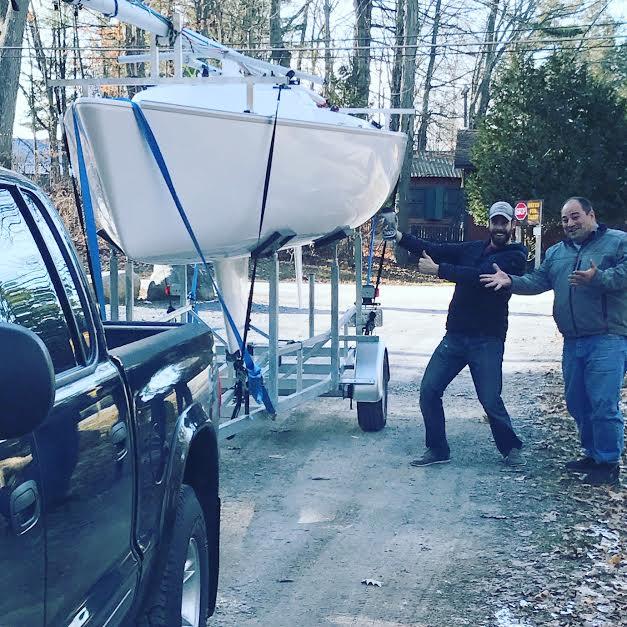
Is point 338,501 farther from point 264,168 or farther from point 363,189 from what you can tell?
point 363,189

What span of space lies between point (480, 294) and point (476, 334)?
0.30 meters

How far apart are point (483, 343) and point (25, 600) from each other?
5341 millimetres

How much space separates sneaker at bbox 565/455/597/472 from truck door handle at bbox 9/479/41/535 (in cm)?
522

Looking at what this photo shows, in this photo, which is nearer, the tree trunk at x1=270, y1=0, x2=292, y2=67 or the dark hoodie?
the dark hoodie

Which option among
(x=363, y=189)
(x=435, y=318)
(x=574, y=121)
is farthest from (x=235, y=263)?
(x=574, y=121)

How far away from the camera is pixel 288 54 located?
3622 cm

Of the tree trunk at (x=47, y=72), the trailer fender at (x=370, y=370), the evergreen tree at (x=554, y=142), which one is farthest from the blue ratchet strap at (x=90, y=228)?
the tree trunk at (x=47, y=72)

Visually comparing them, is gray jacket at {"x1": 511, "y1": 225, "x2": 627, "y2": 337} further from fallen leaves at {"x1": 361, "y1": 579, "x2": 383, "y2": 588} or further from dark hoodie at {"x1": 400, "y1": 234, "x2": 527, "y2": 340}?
fallen leaves at {"x1": 361, "y1": 579, "x2": 383, "y2": 588}

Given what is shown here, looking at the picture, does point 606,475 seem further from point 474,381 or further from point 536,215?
point 536,215

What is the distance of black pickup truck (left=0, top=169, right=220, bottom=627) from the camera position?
2.06 meters

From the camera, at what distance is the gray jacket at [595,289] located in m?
6.50

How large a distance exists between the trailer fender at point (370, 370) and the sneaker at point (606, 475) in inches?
76.4

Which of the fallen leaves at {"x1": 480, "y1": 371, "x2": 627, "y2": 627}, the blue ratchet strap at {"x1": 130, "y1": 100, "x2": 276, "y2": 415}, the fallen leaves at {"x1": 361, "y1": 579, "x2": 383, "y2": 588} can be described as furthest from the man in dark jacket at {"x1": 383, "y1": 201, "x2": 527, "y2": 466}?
the fallen leaves at {"x1": 361, "y1": 579, "x2": 383, "y2": 588}

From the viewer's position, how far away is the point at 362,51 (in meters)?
34.3
